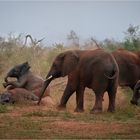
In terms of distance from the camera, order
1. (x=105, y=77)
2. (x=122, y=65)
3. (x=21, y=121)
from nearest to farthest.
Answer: (x=21, y=121), (x=105, y=77), (x=122, y=65)

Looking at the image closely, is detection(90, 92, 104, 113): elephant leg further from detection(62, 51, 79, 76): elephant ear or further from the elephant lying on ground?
the elephant lying on ground

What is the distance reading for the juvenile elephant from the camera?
13.5m

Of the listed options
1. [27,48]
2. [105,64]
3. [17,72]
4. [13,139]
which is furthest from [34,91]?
[27,48]

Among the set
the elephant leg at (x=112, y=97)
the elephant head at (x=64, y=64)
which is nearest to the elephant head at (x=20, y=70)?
the elephant head at (x=64, y=64)

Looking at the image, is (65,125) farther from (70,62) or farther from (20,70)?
(20,70)

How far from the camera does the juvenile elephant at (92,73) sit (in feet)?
44.3

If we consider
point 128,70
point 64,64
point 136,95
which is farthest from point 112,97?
point 128,70

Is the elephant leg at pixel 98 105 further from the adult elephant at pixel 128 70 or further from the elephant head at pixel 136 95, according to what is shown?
the adult elephant at pixel 128 70

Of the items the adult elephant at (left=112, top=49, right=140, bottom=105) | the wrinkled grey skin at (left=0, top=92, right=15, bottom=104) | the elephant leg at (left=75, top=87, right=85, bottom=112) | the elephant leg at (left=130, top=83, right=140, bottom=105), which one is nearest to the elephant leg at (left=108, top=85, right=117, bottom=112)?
the elephant leg at (left=75, top=87, right=85, bottom=112)

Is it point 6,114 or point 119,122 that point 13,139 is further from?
point 6,114

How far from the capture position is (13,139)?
8492 mm

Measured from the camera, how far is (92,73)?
13664 mm

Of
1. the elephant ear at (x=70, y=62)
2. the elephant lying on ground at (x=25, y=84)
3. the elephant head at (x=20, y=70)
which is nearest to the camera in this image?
the elephant ear at (x=70, y=62)

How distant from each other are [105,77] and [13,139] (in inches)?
212
